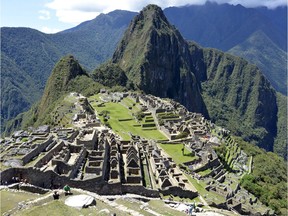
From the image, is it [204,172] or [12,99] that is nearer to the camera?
[204,172]

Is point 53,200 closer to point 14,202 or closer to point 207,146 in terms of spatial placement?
point 14,202

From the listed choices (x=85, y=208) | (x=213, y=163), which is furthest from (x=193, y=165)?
(x=85, y=208)

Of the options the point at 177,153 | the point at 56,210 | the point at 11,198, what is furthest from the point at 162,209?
the point at 177,153

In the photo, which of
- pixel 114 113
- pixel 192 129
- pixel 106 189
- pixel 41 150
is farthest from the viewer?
pixel 114 113

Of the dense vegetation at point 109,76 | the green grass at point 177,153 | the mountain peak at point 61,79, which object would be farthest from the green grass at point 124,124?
the dense vegetation at point 109,76

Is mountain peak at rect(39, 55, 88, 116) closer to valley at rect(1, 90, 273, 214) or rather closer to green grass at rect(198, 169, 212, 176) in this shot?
valley at rect(1, 90, 273, 214)

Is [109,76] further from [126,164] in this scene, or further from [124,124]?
[126,164]

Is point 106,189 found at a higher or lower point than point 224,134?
higher
